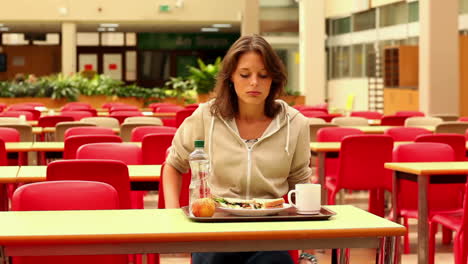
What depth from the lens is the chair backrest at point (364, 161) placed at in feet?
25.3

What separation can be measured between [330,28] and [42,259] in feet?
94.1

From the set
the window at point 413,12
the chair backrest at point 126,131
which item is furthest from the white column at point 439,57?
the chair backrest at point 126,131

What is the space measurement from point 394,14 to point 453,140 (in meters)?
18.8

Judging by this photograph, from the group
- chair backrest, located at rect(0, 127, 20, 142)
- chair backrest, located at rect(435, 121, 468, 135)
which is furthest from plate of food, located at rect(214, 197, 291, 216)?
chair backrest, located at rect(435, 121, 468, 135)

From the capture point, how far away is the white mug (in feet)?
11.6

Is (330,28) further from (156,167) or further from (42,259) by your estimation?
(42,259)

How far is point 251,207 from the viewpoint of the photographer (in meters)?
3.52

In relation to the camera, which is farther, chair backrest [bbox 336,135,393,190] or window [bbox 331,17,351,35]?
window [bbox 331,17,351,35]

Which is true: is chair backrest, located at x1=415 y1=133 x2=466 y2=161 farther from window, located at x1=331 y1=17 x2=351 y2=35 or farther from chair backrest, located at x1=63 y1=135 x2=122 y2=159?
window, located at x1=331 y1=17 x2=351 y2=35

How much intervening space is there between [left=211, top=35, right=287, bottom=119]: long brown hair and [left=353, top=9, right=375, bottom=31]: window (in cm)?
2413

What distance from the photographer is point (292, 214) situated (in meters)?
3.54

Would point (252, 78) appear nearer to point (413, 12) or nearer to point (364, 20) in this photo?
point (413, 12)

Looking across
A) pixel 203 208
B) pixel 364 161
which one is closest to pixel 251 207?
pixel 203 208

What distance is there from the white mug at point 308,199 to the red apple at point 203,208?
32 centimetres
